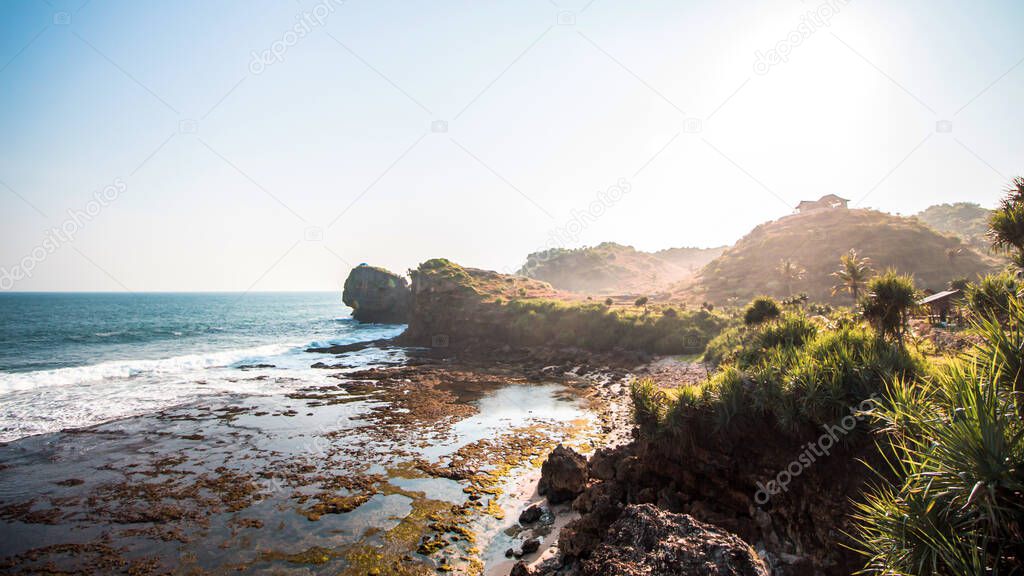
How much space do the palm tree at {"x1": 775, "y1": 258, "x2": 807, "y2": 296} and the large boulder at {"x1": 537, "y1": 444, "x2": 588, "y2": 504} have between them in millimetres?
54231

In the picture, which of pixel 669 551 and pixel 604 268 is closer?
pixel 669 551

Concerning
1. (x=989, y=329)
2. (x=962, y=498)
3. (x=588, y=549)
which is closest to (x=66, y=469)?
(x=588, y=549)

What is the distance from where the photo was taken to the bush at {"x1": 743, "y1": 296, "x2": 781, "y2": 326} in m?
29.4

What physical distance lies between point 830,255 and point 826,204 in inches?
1526

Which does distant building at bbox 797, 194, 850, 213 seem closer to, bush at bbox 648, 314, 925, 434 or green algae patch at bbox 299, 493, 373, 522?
bush at bbox 648, 314, 925, 434

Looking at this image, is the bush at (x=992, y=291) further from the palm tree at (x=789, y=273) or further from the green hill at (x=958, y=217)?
the green hill at (x=958, y=217)

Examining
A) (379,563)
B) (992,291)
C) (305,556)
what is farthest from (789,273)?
(305,556)

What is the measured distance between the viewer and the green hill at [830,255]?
6197cm

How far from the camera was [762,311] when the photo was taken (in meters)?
29.8

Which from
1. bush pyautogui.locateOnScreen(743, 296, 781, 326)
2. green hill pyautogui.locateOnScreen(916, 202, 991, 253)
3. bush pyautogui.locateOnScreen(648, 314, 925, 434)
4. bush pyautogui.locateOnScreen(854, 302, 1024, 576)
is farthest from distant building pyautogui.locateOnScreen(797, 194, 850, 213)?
bush pyautogui.locateOnScreen(854, 302, 1024, 576)

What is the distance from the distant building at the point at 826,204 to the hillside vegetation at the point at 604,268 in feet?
126

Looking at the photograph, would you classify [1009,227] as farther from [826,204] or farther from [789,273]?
[826,204]

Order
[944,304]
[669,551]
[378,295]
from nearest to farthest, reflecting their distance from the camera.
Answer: [669,551] < [944,304] < [378,295]

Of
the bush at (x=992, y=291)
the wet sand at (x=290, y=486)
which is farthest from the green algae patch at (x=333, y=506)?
the bush at (x=992, y=291)
